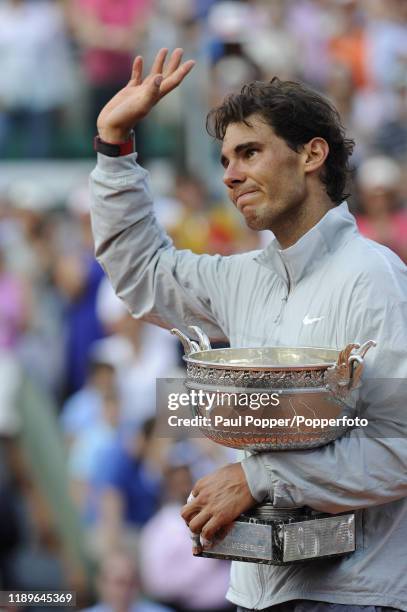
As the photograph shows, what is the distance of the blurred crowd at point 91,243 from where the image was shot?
5.81m

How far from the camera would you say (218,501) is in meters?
2.71

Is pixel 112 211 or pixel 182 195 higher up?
pixel 182 195

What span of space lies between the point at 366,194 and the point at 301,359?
14.8 feet

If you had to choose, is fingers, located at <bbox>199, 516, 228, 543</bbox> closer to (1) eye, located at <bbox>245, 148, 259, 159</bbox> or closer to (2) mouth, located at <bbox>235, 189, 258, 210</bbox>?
(2) mouth, located at <bbox>235, 189, 258, 210</bbox>

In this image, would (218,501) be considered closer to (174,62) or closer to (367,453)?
(367,453)

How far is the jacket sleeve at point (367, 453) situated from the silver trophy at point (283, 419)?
4 centimetres

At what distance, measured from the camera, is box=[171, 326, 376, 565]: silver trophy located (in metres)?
2.61

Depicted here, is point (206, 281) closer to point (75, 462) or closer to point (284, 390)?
point (284, 390)

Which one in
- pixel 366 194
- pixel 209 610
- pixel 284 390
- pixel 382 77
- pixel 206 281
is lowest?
pixel 209 610

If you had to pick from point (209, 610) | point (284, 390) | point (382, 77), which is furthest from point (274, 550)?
point (382, 77)

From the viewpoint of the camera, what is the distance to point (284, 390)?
8.54 ft

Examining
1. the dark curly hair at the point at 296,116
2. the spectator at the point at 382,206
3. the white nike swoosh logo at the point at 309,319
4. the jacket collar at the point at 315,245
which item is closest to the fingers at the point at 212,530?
the white nike swoosh logo at the point at 309,319

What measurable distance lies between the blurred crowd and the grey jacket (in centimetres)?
264

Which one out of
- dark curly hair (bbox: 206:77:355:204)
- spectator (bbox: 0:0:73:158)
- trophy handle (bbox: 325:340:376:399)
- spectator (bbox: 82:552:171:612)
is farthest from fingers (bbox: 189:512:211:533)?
spectator (bbox: 0:0:73:158)
